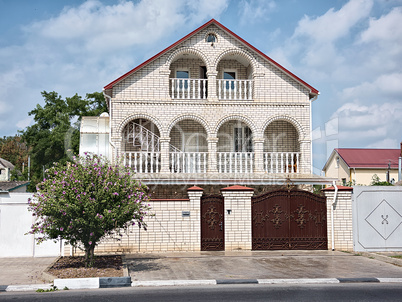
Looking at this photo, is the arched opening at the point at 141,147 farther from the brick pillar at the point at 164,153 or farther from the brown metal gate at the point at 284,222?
the brown metal gate at the point at 284,222

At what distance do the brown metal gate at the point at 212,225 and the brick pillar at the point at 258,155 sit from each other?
551 centimetres

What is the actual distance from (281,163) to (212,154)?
10.5ft

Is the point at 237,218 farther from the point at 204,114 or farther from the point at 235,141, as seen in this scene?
the point at 235,141

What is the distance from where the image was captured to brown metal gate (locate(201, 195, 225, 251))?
14695 mm

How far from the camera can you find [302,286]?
957 cm

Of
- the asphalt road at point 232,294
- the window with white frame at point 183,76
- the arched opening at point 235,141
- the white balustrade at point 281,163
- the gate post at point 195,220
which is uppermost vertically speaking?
the window with white frame at point 183,76

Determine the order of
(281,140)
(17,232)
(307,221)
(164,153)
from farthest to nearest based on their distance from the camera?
(281,140)
(164,153)
(307,221)
(17,232)

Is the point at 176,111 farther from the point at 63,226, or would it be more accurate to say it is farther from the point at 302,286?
the point at 302,286

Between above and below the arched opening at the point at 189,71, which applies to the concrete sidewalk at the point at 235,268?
below

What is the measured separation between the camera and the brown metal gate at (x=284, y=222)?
1495cm

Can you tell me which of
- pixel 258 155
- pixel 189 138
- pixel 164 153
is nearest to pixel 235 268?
pixel 164 153

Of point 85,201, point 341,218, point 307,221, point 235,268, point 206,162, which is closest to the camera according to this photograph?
point 85,201

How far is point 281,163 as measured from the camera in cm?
2003

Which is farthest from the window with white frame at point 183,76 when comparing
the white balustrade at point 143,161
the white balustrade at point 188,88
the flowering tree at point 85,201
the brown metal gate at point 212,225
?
the flowering tree at point 85,201
